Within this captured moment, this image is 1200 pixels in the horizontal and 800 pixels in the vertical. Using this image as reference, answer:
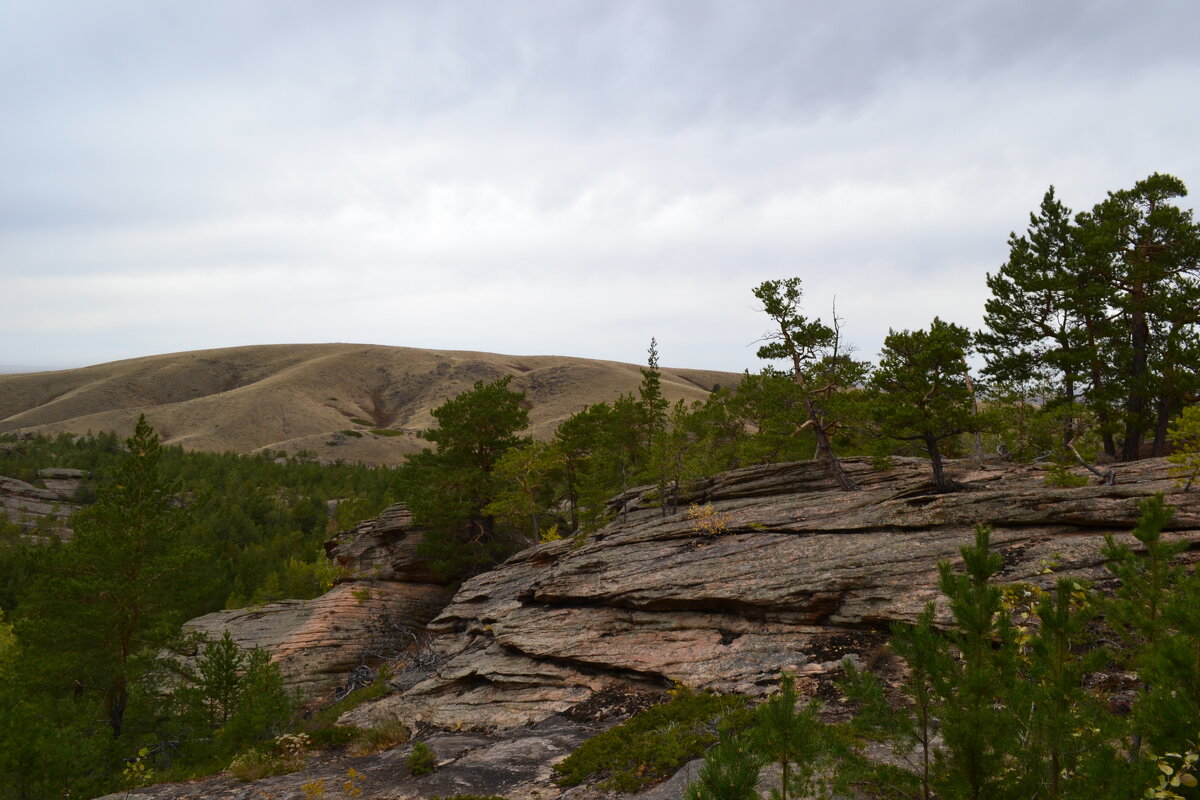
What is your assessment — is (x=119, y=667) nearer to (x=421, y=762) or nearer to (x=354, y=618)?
(x=354, y=618)

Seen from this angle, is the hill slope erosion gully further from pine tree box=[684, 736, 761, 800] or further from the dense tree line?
pine tree box=[684, 736, 761, 800]

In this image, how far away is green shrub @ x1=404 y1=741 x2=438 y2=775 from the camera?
1210cm

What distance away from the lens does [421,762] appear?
12.2m

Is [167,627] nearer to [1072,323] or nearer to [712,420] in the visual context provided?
[712,420]

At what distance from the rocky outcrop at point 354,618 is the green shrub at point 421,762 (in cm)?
1758

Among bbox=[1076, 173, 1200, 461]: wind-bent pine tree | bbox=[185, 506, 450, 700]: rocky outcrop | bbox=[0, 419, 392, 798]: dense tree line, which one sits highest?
bbox=[1076, 173, 1200, 461]: wind-bent pine tree

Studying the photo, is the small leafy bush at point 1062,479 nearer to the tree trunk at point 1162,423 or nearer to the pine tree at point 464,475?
the tree trunk at point 1162,423

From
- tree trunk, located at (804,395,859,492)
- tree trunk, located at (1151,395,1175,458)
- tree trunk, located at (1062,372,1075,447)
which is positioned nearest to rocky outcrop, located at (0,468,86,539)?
tree trunk, located at (804,395,859,492)

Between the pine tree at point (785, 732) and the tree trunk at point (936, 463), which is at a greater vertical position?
the tree trunk at point (936, 463)

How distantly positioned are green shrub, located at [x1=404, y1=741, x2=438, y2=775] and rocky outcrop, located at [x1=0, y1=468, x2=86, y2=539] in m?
78.4

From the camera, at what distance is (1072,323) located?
25.6 metres

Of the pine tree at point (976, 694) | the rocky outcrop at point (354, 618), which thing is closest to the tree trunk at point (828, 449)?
the pine tree at point (976, 694)

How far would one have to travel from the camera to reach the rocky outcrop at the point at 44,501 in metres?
70.6

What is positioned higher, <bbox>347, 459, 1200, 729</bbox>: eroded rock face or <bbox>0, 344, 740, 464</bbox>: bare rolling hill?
<bbox>0, 344, 740, 464</bbox>: bare rolling hill
